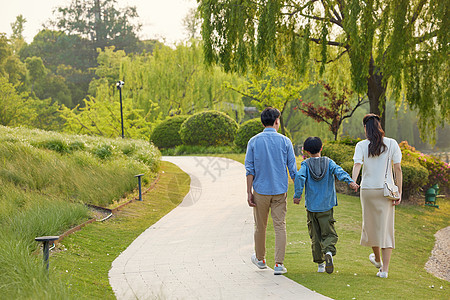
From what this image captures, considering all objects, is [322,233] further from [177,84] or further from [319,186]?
[177,84]

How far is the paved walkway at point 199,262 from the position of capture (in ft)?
15.4

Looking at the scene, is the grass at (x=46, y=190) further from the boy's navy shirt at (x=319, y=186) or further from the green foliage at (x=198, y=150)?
the green foliage at (x=198, y=150)

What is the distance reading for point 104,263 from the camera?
6258 mm

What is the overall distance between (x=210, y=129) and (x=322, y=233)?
21.3 metres

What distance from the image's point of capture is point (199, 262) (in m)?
6.14

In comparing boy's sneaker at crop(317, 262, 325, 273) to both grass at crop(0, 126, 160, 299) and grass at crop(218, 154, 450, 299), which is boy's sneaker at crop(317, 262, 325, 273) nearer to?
grass at crop(218, 154, 450, 299)

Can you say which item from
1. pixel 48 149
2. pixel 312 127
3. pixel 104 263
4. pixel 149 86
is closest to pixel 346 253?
pixel 104 263

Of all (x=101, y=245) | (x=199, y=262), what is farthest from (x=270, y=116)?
(x=101, y=245)

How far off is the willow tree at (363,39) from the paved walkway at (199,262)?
477 cm

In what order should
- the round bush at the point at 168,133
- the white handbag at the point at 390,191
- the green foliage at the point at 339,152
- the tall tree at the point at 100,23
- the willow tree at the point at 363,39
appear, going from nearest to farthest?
the white handbag at the point at 390,191 < the willow tree at the point at 363,39 < the green foliage at the point at 339,152 < the round bush at the point at 168,133 < the tall tree at the point at 100,23

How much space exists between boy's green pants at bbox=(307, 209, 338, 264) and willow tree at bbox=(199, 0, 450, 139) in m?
7.32

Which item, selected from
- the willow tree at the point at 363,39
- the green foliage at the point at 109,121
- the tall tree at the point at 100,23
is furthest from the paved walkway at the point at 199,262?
the tall tree at the point at 100,23

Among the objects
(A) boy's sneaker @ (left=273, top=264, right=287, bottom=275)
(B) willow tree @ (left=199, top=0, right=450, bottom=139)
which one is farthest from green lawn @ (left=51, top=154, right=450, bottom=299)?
(B) willow tree @ (left=199, top=0, right=450, bottom=139)

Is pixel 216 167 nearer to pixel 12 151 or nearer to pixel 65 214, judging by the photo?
pixel 12 151
